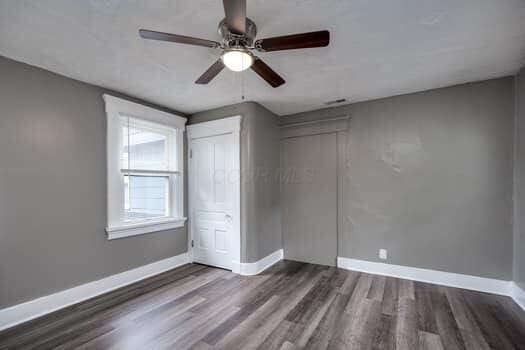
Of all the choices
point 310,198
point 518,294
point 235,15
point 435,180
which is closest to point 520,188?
point 435,180

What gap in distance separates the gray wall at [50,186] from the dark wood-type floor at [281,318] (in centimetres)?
41

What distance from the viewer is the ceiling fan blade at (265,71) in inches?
66.6

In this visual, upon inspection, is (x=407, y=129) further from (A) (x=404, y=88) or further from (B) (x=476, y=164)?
(B) (x=476, y=164)

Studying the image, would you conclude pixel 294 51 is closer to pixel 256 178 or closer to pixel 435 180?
pixel 256 178

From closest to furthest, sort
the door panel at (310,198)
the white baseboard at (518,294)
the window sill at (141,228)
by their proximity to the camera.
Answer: the white baseboard at (518,294), the window sill at (141,228), the door panel at (310,198)

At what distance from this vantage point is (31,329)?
6.50 ft

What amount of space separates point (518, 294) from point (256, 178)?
10.6 ft

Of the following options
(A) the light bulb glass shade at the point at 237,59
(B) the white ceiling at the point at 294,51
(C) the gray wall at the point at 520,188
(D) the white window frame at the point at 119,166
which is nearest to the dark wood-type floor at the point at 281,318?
(C) the gray wall at the point at 520,188

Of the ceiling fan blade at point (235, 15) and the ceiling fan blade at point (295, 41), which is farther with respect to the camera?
the ceiling fan blade at point (295, 41)

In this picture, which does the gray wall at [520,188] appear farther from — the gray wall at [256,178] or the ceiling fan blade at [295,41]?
the gray wall at [256,178]

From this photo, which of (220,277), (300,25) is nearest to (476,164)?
(300,25)

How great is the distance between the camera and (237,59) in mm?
1555

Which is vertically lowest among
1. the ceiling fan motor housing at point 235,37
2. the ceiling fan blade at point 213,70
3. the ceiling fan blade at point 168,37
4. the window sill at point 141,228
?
the window sill at point 141,228

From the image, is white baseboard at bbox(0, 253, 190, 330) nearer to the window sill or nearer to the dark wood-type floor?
the dark wood-type floor
